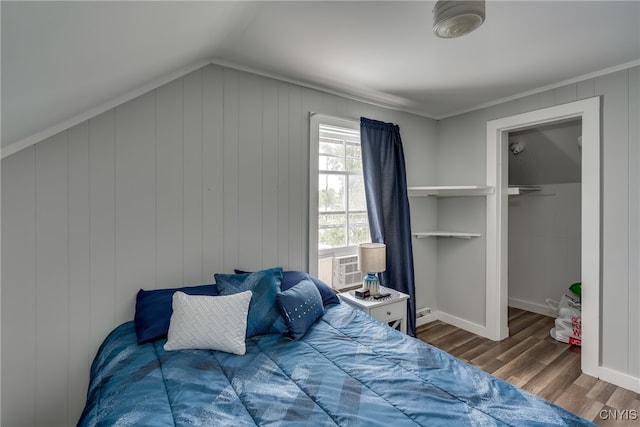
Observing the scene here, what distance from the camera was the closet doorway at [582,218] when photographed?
8.23 feet

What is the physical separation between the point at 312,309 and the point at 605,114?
2823 millimetres

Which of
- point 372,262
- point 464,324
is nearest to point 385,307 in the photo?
point 372,262

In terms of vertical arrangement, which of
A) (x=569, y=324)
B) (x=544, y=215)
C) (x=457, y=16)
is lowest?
(x=569, y=324)

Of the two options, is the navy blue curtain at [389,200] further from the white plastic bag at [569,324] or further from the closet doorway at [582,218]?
the white plastic bag at [569,324]

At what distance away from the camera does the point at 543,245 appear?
4.05 metres

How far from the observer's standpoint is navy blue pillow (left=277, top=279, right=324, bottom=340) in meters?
1.81

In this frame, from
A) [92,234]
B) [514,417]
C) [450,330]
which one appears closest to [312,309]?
[514,417]

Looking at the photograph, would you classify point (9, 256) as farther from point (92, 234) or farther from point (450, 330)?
point (450, 330)

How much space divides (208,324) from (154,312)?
391 millimetres

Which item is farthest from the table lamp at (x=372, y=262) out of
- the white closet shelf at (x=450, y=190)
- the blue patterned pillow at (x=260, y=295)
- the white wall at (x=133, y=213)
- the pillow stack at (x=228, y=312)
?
the white closet shelf at (x=450, y=190)

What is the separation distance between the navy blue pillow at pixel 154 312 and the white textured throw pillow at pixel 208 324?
4.0 inches

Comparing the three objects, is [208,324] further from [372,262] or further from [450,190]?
[450,190]

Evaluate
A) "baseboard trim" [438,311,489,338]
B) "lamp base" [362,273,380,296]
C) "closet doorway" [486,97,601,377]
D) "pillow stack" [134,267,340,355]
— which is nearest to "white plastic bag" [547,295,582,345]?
"closet doorway" [486,97,601,377]

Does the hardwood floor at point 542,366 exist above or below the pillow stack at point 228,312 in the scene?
below
